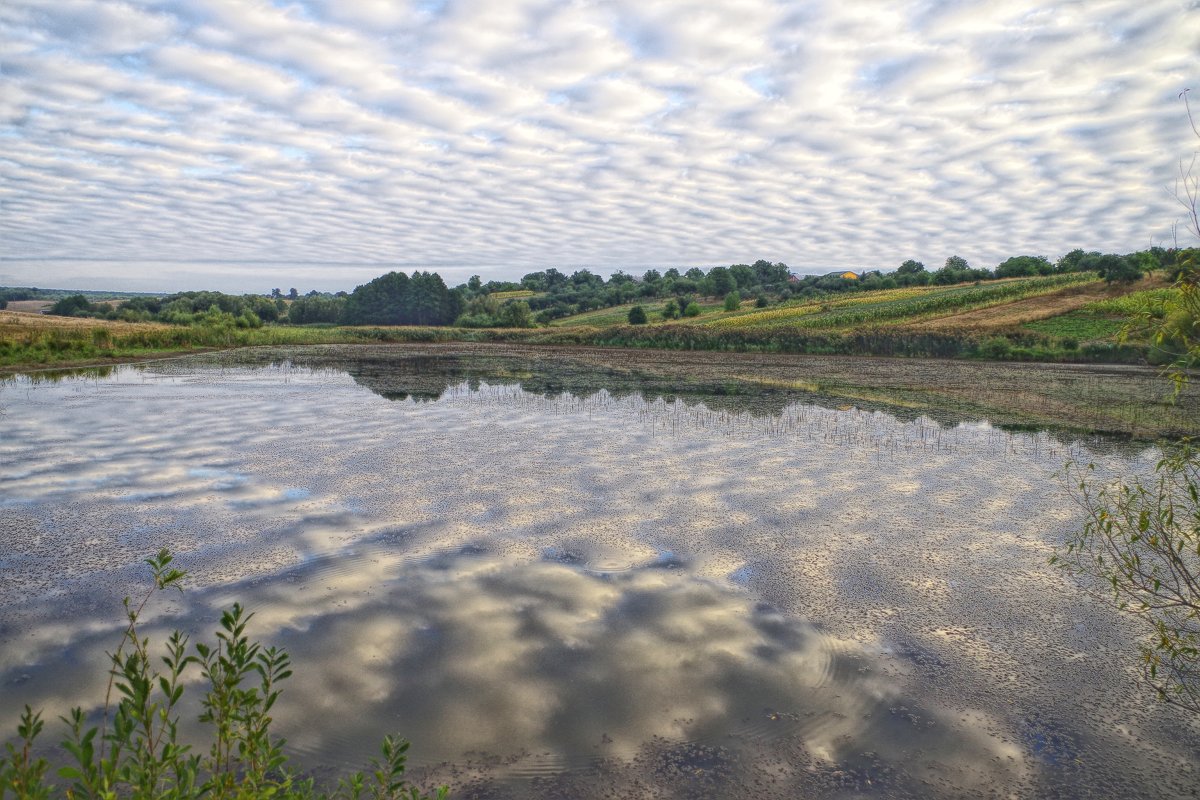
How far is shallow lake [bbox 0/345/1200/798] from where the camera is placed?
536 centimetres

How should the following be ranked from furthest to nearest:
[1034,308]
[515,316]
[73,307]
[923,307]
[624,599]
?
1. [73,307]
2. [515,316]
3. [923,307]
4. [1034,308]
5. [624,599]

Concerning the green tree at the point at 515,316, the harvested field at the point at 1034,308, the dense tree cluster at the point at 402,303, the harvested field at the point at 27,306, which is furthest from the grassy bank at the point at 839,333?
the harvested field at the point at 27,306

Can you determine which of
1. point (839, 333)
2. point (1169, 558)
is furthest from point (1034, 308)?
point (1169, 558)

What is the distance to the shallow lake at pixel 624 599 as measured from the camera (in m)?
5.36

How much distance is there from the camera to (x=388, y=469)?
14.3 meters

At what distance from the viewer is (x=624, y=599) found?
8047 millimetres

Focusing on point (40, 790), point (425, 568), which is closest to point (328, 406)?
point (425, 568)

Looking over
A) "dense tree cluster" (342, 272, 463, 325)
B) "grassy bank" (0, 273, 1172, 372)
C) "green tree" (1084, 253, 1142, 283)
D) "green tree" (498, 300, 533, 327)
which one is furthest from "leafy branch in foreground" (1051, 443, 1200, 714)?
"dense tree cluster" (342, 272, 463, 325)

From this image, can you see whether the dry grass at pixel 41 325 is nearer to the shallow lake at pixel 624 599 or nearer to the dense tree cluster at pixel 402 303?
the shallow lake at pixel 624 599

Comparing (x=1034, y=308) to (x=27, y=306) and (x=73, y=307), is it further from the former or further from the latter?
(x=27, y=306)

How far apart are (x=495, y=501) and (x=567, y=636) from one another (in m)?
5.15

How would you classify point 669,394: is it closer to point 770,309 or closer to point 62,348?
point 62,348

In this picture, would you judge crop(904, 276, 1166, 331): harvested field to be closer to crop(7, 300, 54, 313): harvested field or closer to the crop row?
the crop row

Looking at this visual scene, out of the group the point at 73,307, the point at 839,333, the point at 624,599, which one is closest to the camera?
the point at 624,599
